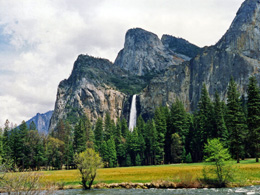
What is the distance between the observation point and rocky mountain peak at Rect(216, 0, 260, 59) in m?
161

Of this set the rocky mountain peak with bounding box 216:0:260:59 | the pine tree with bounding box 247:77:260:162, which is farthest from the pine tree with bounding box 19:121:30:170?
the rocky mountain peak with bounding box 216:0:260:59

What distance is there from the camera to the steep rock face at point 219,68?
488 feet

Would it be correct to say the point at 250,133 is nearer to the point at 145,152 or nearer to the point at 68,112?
the point at 145,152

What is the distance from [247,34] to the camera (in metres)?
163

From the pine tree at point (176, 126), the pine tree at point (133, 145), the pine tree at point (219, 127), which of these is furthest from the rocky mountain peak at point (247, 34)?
the pine tree at point (219, 127)

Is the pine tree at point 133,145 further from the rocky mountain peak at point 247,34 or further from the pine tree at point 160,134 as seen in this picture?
the rocky mountain peak at point 247,34

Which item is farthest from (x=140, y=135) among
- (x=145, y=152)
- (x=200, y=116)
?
(x=200, y=116)

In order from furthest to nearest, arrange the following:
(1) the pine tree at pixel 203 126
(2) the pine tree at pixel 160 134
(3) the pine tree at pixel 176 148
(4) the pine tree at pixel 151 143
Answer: (4) the pine tree at pixel 151 143 → (2) the pine tree at pixel 160 134 → (3) the pine tree at pixel 176 148 → (1) the pine tree at pixel 203 126

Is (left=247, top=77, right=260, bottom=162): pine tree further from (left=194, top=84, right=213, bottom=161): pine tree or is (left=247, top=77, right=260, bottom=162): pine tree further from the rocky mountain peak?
the rocky mountain peak

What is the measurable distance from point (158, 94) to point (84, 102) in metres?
61.3

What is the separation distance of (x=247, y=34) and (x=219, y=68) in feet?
101

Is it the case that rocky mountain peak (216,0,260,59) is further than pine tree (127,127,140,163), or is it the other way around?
rocky mountain peak (216,0,260,59)

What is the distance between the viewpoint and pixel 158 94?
181875 millimetres

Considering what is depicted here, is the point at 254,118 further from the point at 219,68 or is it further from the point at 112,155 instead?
the point at 219,68
